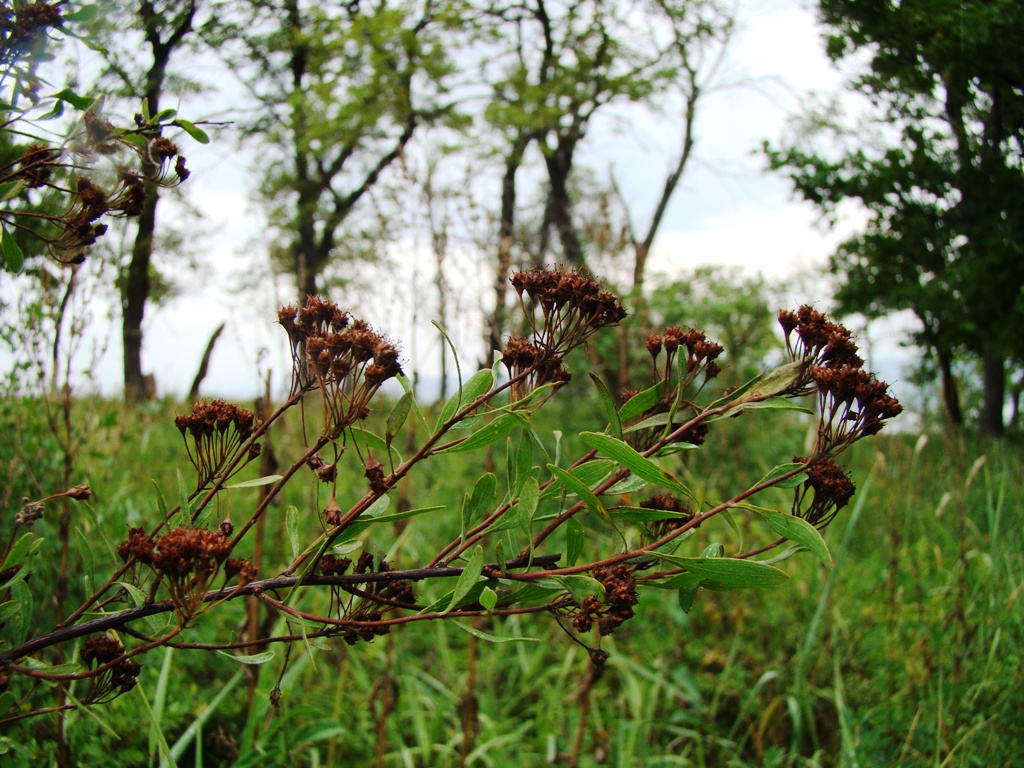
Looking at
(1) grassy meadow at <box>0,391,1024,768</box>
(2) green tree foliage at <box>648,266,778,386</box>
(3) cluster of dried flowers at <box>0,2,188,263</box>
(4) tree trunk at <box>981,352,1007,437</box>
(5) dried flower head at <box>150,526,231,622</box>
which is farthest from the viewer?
(4) tree trunk at <box>981,352,1007,437</box>

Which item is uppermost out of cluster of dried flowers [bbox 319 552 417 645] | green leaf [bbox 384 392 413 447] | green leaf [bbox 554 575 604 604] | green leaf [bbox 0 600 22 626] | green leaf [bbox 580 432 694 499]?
green leaf [bbox 384 392 413 447]

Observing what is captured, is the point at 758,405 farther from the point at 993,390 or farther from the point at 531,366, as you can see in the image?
the point at 993,390

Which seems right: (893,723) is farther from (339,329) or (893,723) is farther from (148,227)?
(148,227)

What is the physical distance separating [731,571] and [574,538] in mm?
141

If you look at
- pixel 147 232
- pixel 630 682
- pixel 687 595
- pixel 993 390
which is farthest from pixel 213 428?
pixel 993 390

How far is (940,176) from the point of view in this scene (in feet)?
16.2

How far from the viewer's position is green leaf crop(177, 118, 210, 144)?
765 mm

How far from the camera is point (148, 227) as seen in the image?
8.52 metres

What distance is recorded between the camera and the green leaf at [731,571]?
23.6 inches

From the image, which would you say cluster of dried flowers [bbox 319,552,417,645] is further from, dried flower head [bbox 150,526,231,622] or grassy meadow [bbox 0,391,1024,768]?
grassy meadow [bbox 0,391,1024,768]

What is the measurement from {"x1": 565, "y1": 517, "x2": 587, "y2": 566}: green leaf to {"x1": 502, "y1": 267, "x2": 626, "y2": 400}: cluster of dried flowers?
127 millimetres

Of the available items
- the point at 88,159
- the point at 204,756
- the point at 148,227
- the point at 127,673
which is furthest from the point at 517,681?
the point at 148,227

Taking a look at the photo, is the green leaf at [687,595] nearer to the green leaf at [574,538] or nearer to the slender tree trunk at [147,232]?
the green leaf at [574,538]

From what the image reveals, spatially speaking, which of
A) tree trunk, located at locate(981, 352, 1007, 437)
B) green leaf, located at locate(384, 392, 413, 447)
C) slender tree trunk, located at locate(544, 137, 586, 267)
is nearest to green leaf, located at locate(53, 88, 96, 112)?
green leaf, located at locate(384, 392, 413, 447)
